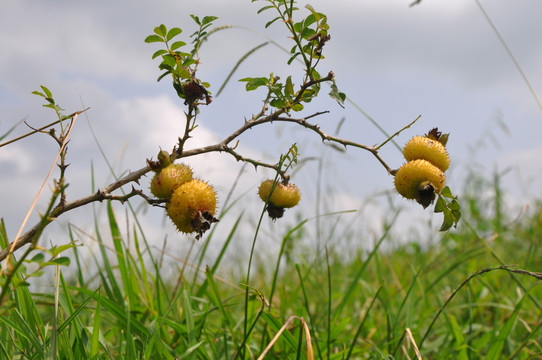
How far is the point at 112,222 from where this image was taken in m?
3.13

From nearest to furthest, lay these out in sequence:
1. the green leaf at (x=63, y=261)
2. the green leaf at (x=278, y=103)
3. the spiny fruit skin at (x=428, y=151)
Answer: the green leaf at (x=63, y=261) → the spiny fruit skin at (x=428, y=151) → the green leaf at (x=278, y=103)

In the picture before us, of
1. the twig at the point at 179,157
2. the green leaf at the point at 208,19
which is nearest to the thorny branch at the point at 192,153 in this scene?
the twig at the point at 179,157

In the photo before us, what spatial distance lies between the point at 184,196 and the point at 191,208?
1.8 inches

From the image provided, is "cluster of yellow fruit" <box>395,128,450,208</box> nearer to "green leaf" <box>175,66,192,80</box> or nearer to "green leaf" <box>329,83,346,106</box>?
"green leaf" <box>329,83,346,106</box>

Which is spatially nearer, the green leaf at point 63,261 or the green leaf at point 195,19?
the green leaf at point 63,261

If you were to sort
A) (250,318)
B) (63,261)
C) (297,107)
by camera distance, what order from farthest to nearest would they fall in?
(250,318)
(297,107)
(63,261)

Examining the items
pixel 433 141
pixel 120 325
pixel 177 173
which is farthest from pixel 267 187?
pixel 120 325

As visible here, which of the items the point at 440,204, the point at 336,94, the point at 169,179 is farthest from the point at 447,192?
the point at 169,179

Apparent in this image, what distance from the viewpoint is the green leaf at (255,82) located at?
204cm

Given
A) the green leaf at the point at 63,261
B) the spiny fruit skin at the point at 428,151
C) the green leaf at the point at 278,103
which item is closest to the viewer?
the green leaf at the point at 63,261

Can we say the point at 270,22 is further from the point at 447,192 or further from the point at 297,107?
the point at 447,192

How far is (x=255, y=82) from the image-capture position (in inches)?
81.3

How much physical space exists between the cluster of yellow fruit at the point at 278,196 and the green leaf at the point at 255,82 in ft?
1.22

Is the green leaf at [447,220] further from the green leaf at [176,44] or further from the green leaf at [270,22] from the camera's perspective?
the green leaf at [176,44]
